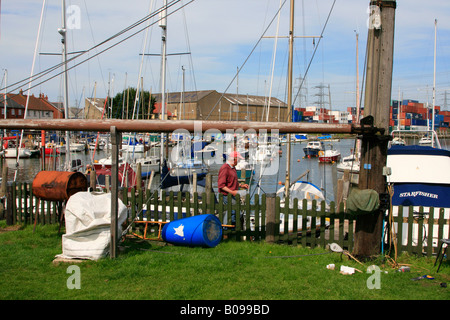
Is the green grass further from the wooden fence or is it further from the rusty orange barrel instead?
the rusty orange barrel

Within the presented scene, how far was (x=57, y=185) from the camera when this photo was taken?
8.95 meters

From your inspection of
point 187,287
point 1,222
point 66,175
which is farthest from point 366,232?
point 1,222

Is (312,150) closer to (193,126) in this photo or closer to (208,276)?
(193,126)

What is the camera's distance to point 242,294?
5809mm

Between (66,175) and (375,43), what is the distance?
7297mm

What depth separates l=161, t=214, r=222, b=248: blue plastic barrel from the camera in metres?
8.25

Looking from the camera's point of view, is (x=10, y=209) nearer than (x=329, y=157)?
Yes

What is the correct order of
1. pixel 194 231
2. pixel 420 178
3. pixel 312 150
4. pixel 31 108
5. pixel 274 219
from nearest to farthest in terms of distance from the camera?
pixel 194 231
pixel 274 219
pixel 420 178
pixel 312 150
pixel 31 108

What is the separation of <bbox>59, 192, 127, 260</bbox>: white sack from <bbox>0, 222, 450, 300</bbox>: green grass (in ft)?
0.84

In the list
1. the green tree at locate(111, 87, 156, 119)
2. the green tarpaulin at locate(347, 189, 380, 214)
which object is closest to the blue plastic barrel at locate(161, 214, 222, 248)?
the green tarpaulin at locate(347, 189, 380, 214)

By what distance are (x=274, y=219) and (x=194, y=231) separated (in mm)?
1912

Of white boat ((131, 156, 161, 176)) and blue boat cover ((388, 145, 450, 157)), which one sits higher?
blue boat cover ((388, 145, 450, 157))

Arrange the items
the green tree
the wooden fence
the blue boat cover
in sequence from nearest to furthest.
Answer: the wooden fence
the blue boat cover
the green tree

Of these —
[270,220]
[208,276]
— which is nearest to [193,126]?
[208,276]
